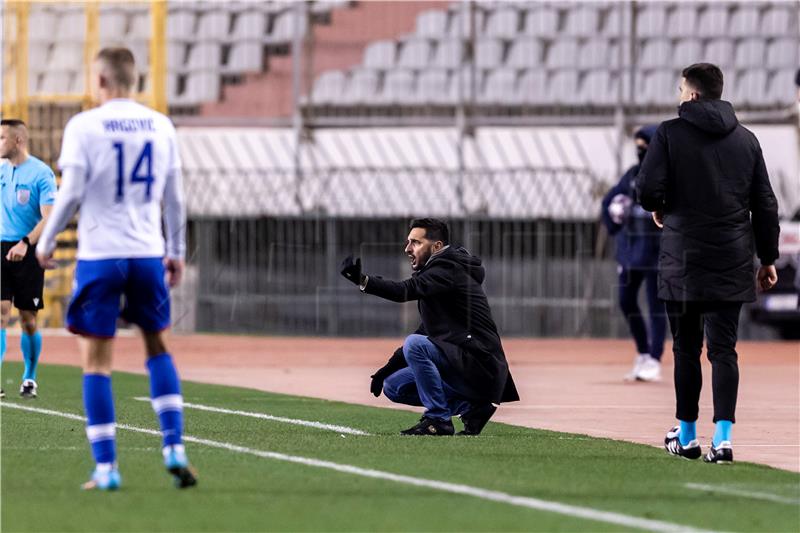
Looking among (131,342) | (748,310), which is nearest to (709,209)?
(131,342)

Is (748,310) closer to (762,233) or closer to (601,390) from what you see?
(601,390)

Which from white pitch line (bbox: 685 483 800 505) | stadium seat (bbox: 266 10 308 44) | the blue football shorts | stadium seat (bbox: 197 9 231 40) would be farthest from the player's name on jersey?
stadium seat (bbox: 197 9 231 40)

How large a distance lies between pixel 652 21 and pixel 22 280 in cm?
1758

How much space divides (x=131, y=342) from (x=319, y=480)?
14.6 metres

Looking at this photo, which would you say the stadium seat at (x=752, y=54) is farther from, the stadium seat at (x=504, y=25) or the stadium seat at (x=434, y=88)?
the stadium seat at (x=434, y=88)

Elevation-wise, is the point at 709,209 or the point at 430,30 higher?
the point at 430,30

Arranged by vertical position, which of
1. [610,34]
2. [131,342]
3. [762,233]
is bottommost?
[131,342]

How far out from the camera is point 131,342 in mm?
21828

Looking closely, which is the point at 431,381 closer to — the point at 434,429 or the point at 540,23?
the point at 434,429

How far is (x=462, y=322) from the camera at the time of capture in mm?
10125

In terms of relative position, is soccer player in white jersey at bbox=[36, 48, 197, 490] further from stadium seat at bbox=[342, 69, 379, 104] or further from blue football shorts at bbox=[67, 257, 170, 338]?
stadium seat at bbox=[342, 69, 379, 104]

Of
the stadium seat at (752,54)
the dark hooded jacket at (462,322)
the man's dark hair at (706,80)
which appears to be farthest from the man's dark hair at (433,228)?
the stadium seat at (752,54)

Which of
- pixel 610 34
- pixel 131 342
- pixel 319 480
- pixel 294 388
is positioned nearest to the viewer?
pixel 319 480

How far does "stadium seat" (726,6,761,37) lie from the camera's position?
28500 millimetres
